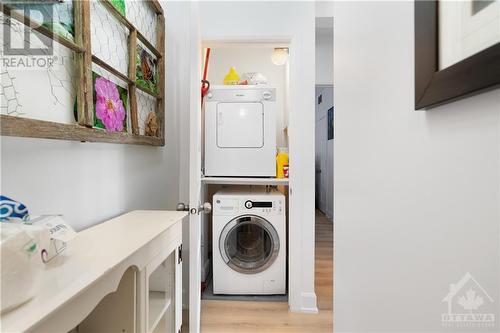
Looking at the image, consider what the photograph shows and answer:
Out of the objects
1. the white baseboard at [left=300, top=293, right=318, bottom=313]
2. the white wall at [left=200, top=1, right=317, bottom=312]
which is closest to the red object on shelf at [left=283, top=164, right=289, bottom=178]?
the white wall at [left=200, top=1, right=317, bottom=312]

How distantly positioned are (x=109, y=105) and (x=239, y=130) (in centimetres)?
149

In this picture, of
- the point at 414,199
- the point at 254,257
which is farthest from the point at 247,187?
the point at 414,199

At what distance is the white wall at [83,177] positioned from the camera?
2.54 ft

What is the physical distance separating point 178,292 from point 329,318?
1.39 metres

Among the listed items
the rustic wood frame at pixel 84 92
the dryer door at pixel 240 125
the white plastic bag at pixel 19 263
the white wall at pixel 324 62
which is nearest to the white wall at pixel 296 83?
the dryer door at pixel 240 125

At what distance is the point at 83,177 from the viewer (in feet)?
3.48

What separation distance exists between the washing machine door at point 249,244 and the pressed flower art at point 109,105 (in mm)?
1423

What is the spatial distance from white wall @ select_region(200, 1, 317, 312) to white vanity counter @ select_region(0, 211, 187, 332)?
4.11 feet

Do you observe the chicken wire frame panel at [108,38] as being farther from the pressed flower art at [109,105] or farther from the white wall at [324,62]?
the white wall at [324,62]

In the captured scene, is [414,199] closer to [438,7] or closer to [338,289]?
[438,7]

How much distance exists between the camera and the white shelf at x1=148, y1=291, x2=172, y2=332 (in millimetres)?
1023

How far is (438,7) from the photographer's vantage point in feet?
1.73

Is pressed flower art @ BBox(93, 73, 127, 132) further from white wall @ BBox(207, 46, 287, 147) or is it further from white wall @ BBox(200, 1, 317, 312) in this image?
white wall @ BBox(207, 46, 287, 147)

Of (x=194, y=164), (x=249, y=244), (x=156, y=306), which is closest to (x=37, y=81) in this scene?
(x=194, y=164)
